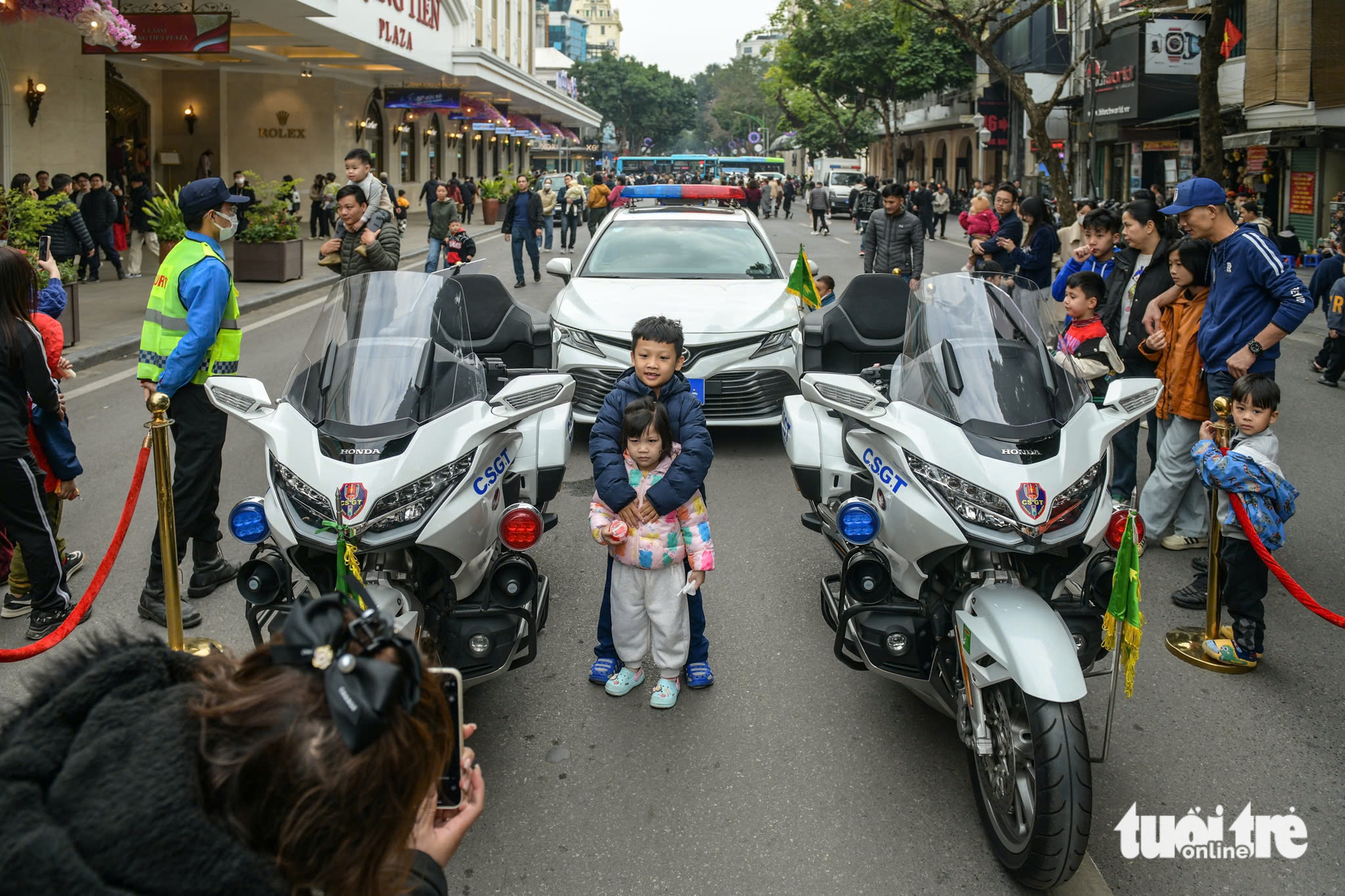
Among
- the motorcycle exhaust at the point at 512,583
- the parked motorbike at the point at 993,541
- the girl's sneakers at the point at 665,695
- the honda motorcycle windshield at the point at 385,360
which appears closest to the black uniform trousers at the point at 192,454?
the honda motorcycle windshield at the point at 385,360

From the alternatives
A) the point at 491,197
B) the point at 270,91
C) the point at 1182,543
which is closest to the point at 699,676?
the point at 1182,543

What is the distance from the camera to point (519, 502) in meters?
4.35

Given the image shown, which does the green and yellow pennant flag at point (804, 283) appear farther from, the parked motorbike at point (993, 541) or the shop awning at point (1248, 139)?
the shop awning at point (1248, 139)

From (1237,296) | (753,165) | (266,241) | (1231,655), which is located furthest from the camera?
(753,165)

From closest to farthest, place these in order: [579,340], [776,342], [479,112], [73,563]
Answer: [73,563], [579,340], [776,342], [479,112]

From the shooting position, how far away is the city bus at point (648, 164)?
6612 cm

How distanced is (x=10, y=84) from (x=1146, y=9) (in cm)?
1899

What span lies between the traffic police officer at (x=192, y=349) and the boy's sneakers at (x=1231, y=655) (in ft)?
14.6

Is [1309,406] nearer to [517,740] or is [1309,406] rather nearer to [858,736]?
[858,736]

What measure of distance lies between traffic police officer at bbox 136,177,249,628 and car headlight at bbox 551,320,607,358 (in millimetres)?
3088

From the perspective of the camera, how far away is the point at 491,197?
1490 inches

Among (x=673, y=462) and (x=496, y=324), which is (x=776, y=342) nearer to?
(x=496, y=324)

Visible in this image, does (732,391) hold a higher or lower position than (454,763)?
higher

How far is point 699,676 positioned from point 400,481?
5.15ft
